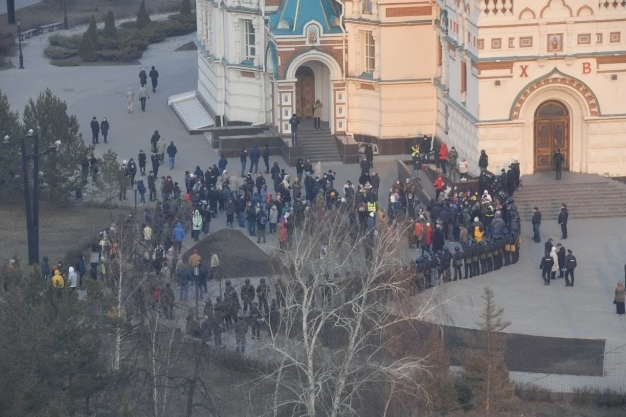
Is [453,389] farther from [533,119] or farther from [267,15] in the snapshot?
[267,15]

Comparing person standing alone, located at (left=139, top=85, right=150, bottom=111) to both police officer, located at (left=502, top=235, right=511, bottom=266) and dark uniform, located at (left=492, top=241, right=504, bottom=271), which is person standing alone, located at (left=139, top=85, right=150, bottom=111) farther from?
dark uniform, located at (left=492, top=241, right=504, bottom=271)

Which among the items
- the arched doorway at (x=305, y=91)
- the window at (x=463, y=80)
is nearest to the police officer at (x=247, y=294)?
the window at (x=463, y=80)

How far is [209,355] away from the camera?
44531mm

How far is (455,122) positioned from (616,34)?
6.90m

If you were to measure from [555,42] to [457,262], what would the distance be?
10.4 meters

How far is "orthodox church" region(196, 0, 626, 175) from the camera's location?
192ft

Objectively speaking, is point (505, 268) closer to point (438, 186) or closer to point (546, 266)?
point (546, 266)

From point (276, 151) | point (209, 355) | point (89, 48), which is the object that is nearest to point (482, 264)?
point (209, 355)

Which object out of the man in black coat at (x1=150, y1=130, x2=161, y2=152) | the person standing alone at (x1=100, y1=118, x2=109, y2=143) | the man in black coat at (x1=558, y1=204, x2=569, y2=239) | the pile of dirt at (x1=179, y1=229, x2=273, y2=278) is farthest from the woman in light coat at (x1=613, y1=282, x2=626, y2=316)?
the person standing alone at (x1=100, y1=118, x2=109, y2=143)

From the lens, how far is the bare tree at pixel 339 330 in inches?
1501

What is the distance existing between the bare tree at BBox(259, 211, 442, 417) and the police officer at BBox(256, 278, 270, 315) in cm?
246

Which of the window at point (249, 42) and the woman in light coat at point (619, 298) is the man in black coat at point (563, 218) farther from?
the window at point (249, 42)

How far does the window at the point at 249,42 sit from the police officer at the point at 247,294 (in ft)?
72.5

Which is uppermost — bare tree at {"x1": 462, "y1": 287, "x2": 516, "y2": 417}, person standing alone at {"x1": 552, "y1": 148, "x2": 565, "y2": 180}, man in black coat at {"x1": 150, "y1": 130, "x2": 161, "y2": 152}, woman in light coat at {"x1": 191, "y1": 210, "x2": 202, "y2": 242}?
man in black coat at {"x1": 150, "y1": 130, "x2": 161, "y2": 152}
